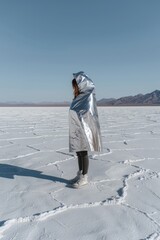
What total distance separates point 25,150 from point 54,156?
0.73 m

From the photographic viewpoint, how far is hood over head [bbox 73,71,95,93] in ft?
8.45

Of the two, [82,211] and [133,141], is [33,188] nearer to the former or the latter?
[82,211]

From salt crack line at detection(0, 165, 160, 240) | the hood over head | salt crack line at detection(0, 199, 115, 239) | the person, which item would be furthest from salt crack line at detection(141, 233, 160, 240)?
the hood over head

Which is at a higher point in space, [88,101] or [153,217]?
[88,101]

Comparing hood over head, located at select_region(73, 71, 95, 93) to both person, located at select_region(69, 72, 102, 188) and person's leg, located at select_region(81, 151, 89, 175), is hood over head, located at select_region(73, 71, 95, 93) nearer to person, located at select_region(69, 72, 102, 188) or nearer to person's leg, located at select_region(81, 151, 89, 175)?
person, located at select_region(69, 72, 102, 188)

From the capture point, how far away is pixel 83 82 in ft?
8.43

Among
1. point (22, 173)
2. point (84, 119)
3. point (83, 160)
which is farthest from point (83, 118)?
point (22, 173)

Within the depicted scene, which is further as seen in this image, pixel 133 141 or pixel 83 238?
pixel 133 141

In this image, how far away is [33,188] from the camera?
2707 mm

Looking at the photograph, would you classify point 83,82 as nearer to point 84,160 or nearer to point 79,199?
point 84,160

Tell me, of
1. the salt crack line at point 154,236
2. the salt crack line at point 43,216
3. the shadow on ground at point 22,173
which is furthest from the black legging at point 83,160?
the salt crack line at point 154,236

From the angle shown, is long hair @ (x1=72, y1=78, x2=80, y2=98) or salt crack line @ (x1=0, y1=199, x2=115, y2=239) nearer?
salt crack line @ (x1=0, y1=199, x2=115, y2=239)

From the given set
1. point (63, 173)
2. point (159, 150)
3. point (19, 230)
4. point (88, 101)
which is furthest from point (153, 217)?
point (159, 150)

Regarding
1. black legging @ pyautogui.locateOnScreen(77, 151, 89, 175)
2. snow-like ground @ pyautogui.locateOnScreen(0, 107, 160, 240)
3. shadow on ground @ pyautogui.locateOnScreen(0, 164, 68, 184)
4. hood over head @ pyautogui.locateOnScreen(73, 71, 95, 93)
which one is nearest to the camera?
snow-like ground @ pyautogui.locateOnScreen(0, 107, 160, 240)
